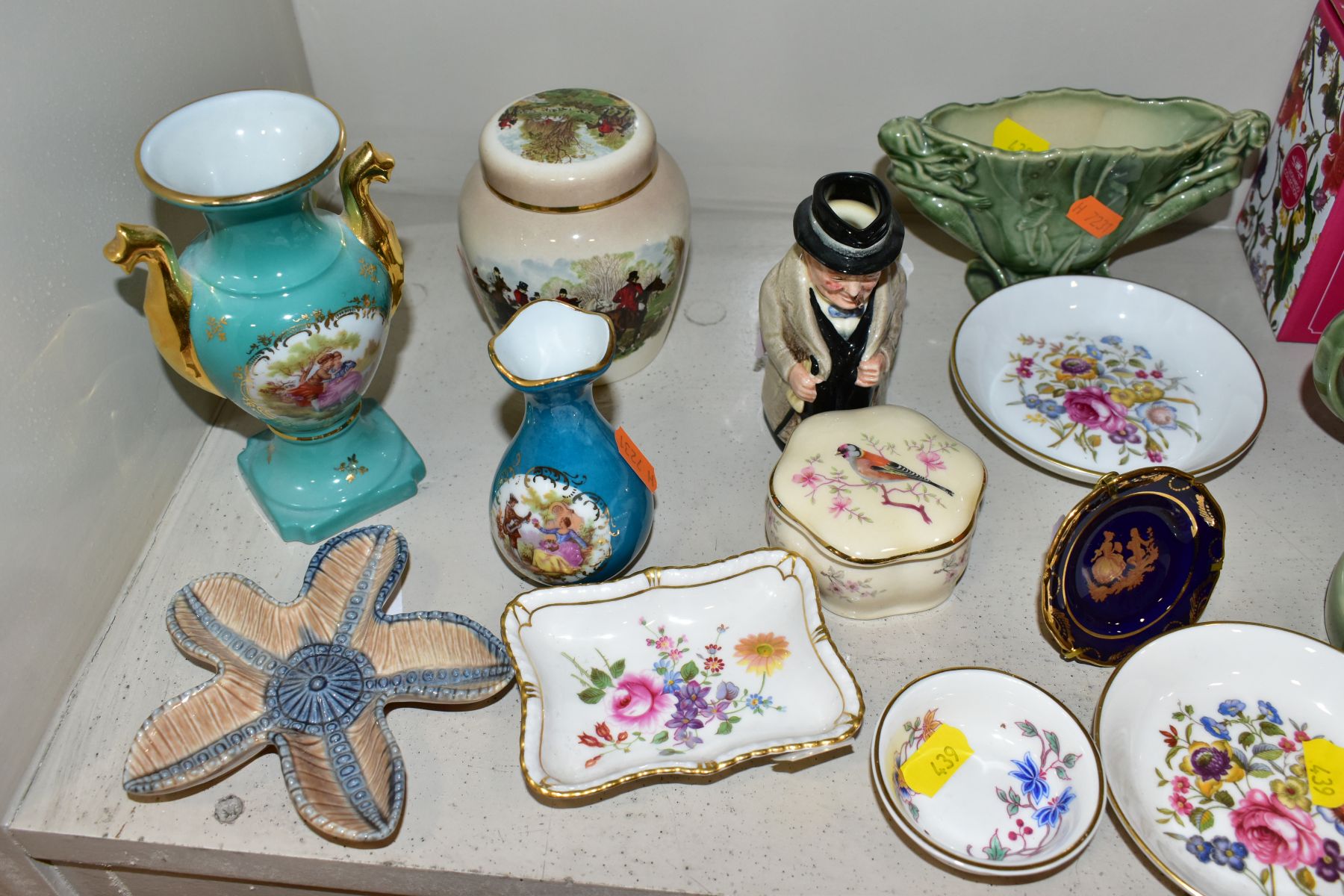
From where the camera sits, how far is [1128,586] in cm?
130

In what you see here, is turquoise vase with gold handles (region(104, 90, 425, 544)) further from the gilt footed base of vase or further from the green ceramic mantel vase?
the green ceramic mantel vase

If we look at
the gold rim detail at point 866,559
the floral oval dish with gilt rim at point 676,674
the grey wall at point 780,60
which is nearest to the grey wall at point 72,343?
the grey wall at point 780,60

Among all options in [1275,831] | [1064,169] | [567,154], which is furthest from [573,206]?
[1275,831]

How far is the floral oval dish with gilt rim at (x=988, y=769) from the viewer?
1.15 meters

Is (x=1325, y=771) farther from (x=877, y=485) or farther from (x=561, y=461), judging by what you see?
(x=561, y=461)

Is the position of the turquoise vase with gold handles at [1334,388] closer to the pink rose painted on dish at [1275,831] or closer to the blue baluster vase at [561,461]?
the pink rose painted on dish at [1275,831]

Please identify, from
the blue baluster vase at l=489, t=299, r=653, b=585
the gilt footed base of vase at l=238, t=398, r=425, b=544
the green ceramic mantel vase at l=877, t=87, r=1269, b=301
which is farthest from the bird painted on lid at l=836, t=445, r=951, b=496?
the gilt footed base of vase at l=238, t=398, r=425, b=544

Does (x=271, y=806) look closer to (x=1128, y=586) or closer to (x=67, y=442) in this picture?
(x=67, y=442)

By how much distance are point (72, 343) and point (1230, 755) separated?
1.41 meters

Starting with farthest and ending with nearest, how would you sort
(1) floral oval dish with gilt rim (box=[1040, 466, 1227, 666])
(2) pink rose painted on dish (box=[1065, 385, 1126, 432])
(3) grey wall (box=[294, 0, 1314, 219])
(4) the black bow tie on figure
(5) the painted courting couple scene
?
1. (3) grey wall (box=[294, 0, 1314, 219])
2. (2) pink rose painted on dish (box=[1065, 385, 1126, 432])
3. (5) the painted courting couple scene
4. (4) the black bow tie on figure
5. (1) floral oval dish with gilt rim (box=[1040, 466, 1227, 666])

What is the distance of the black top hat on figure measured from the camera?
1268 millimetres

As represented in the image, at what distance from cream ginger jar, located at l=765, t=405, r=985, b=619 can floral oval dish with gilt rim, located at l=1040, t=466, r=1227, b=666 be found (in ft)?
0.42

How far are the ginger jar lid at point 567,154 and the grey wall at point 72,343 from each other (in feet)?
1.47

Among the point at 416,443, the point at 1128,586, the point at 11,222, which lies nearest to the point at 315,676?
the point at 416,443
